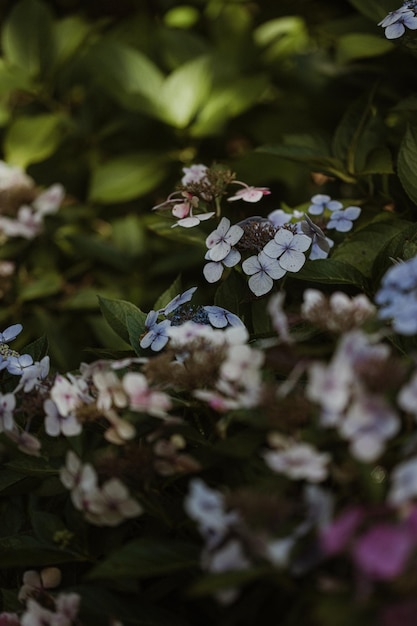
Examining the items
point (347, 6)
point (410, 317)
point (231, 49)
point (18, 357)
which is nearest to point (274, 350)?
point (410, 317)

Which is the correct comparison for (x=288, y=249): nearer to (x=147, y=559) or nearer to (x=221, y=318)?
(x=221, y=318)

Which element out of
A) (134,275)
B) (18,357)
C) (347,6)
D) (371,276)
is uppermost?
(18,357)

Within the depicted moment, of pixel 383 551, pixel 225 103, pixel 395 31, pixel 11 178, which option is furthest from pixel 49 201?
pixel 383 551

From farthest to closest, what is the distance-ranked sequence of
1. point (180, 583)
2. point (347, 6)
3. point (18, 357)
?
point (347, 6)
point (18, 357)
point (180, 583)

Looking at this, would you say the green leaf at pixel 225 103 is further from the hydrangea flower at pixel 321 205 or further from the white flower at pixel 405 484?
the white flower at pixel 405 484

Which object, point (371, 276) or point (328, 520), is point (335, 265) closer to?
point (371, 276)

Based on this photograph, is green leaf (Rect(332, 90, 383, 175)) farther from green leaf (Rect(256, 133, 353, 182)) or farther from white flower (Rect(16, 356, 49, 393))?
white flower (Rect(16, 356, 49, 393))
